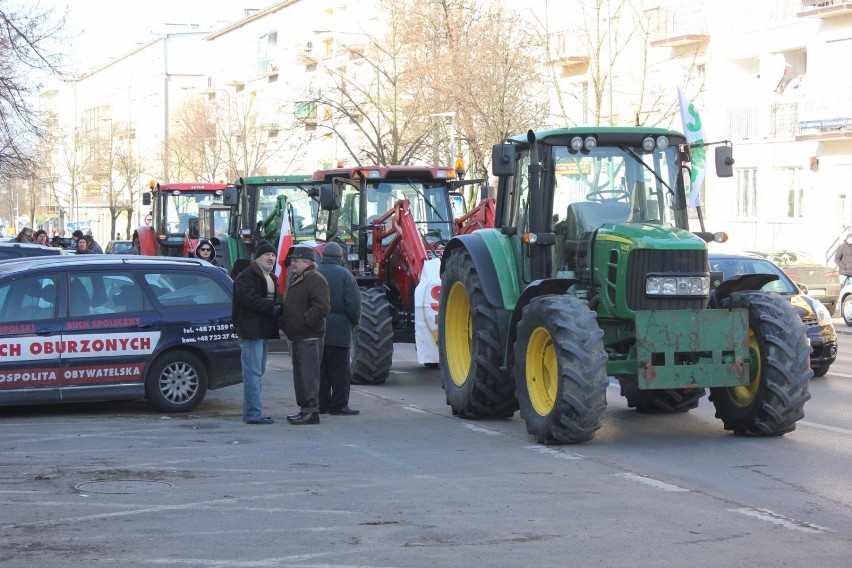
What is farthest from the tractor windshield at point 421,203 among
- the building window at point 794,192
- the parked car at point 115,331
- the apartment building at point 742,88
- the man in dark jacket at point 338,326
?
the building window at point 794,192

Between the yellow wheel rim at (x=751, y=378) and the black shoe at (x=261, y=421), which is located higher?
the yellow wheel rim at (x=751, y=378)

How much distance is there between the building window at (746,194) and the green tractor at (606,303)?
29394 mm

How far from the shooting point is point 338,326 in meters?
13.0

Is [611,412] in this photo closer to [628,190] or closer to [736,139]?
[628,190]

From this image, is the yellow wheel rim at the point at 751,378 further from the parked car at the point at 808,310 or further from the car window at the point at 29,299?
the car window at the point at 29,299

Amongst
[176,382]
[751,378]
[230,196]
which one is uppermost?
[230,196]

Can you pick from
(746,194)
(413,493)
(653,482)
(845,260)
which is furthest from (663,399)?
(746,194)

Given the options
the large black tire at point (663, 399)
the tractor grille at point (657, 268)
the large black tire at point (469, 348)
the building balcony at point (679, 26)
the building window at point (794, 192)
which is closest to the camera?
the tractor grille at point (657, 268)

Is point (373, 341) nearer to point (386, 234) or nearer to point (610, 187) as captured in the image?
point (386, 234)

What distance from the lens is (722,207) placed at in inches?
1668

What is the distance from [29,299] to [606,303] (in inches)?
228

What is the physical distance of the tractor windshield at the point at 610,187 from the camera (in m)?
11.7

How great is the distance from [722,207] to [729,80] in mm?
4147

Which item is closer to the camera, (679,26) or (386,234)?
(386,234)
